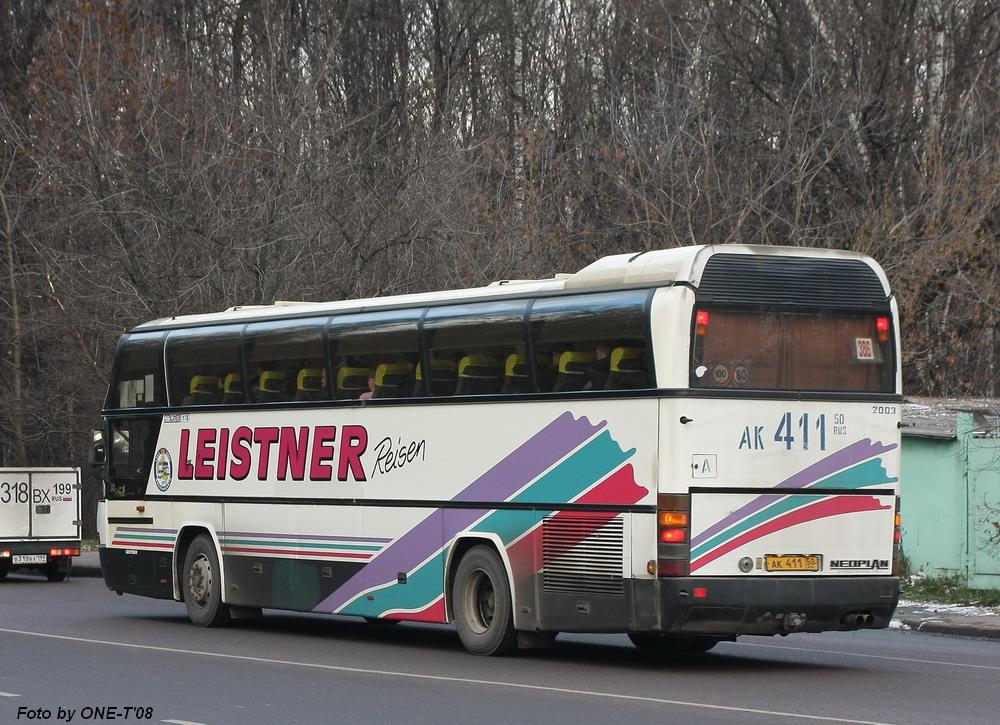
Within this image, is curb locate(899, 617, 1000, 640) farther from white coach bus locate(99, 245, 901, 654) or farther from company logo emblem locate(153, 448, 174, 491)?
company logo emblem locate(153, 448, 174, 491)

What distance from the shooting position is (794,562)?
49.2 feet

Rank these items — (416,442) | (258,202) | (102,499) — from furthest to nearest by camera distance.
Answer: (258,202) → (102,499) → (416,442)

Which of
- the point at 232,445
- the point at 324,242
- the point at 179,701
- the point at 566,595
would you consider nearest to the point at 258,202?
the point at 324,242

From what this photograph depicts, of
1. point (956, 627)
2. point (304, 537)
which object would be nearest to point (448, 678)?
point (304, 537)

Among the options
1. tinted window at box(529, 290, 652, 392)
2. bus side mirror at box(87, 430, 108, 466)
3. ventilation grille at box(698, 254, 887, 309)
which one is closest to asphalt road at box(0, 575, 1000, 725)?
bus side mirror at box(87, 430, 108, 466)

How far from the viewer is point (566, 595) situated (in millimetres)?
15367

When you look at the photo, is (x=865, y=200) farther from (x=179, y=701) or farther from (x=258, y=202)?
(x=179, y=701)

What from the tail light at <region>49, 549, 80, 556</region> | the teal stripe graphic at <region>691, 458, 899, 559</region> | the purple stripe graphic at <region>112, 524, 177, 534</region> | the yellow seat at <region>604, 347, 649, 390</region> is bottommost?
the tail light at <region>49, 549, 80, 556</region>

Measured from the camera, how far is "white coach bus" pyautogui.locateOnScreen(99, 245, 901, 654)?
14.6 meters

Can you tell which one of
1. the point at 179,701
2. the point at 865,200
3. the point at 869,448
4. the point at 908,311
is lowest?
the point at 179,701

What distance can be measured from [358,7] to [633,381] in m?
32.6

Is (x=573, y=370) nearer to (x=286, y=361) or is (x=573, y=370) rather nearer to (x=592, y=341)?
(x=592, y=341)

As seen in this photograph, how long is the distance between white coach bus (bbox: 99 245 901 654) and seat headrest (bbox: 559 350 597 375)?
3 centimetres

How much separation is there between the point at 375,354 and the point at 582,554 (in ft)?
11.5
